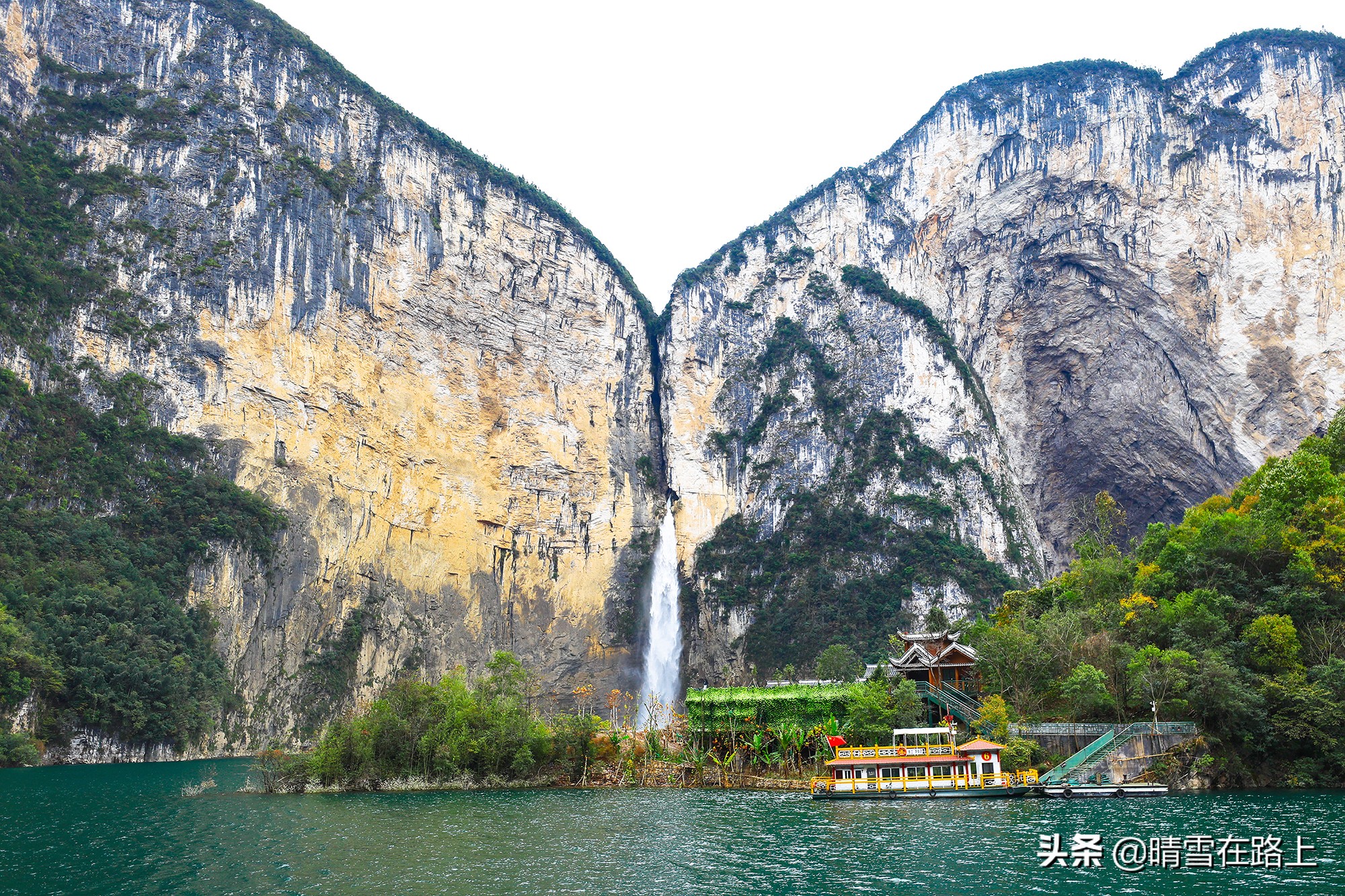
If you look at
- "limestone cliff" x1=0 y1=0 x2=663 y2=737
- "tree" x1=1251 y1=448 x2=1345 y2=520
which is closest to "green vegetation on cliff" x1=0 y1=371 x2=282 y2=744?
"limestone cliff" x1=0 y1=0 x2=663 y2=737

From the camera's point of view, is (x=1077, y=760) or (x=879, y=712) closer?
(x=1077, y=760)

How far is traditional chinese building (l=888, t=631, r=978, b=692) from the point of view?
3950 cm

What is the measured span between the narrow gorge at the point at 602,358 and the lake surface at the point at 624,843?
3677 centimetres

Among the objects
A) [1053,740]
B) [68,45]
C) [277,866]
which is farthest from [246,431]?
[1053,740]

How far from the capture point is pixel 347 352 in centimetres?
7188

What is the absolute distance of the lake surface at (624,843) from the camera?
57.1ft

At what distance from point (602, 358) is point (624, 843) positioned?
66.2m

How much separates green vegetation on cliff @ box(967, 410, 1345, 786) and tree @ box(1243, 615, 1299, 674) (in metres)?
0.04

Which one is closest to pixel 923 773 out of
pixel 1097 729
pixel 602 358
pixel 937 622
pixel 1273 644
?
pixel 1097 729

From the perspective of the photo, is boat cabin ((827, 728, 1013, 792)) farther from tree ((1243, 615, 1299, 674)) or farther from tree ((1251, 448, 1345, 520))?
tree ((1251, 448, 1345, 520))

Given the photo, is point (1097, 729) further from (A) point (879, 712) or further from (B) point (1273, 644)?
(A) point (879, 712)

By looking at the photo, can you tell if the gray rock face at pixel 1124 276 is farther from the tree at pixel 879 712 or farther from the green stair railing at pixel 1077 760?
the green stair railing at pixel 1077 760

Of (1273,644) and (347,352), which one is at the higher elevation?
(347,352)

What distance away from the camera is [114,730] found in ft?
167
